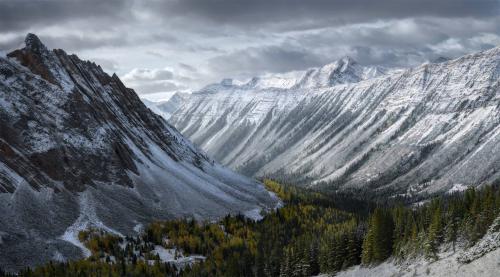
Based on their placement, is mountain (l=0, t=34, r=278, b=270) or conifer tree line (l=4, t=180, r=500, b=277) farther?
mountain (l=0, t=34, r=278, b=270)

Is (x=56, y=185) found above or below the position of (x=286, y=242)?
above

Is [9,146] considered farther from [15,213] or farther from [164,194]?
[164,194]

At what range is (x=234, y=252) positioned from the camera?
15150cm

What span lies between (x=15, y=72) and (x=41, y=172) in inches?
1898

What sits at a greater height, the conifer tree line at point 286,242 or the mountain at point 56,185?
the mountain at point 56,185

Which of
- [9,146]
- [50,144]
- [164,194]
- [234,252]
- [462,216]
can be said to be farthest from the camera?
[164,194]

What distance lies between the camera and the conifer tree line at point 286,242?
104 metres

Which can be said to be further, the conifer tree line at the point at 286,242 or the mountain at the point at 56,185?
the mountain at the point at 56,185

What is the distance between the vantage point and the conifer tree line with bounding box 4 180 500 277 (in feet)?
340

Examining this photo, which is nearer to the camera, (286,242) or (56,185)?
(56,185)

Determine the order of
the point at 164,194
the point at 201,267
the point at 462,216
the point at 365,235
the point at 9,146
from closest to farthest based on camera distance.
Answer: the point at 462,216 < the point at 365,235 < the point at 201,267 < the point at 9,146 < the point at 164,194

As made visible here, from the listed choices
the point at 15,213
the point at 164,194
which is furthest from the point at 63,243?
the point at 164,194

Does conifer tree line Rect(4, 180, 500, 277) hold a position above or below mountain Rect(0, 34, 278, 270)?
below

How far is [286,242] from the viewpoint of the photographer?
170m
